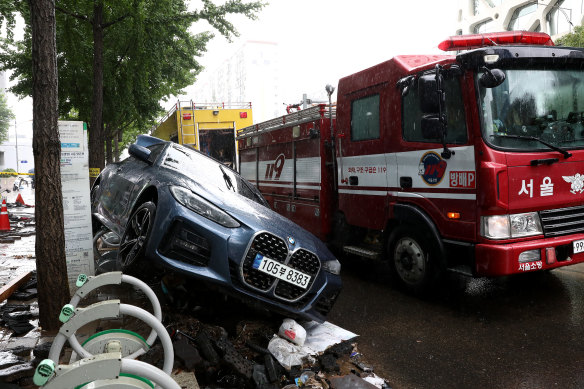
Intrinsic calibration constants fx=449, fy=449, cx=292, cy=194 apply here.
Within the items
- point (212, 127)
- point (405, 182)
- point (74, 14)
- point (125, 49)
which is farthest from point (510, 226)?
point (212, 127)

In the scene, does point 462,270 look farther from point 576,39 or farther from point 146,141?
point 576,39

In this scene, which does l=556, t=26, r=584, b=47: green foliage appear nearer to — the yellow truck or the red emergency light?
the yellow truck

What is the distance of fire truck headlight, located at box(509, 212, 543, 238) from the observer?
4258 mm

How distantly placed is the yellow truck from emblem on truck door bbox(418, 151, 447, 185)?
11.8 metres

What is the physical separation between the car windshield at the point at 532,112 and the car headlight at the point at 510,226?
661mm

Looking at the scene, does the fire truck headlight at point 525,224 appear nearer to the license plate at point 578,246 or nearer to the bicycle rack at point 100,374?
the license plate at point 578,246

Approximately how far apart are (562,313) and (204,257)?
11.9ft

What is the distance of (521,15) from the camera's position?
116 ft

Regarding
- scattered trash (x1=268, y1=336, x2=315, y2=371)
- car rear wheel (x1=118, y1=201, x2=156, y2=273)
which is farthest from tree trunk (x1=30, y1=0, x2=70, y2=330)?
scattered trash (x1=268, y1=336, x2=315, y2=371)

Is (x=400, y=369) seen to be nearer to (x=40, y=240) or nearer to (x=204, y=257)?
(x=204, y=257)

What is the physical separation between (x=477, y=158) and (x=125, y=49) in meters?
7.93

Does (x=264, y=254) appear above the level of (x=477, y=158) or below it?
below

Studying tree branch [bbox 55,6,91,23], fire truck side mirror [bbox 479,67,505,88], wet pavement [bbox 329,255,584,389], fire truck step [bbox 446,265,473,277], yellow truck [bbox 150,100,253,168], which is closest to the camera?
wet pavement [bbox 329,255,584,389]

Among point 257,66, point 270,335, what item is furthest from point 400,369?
point 257,66
